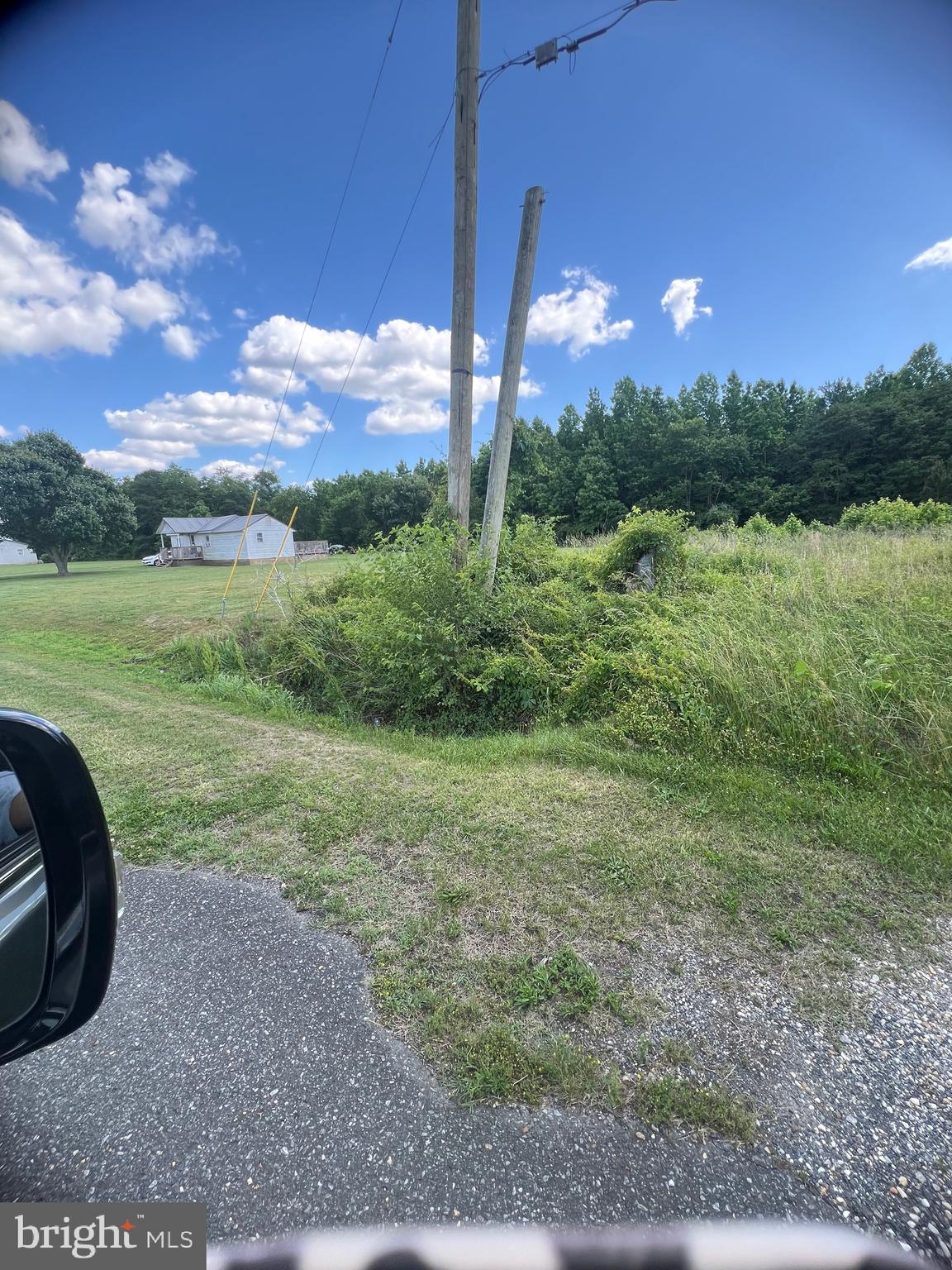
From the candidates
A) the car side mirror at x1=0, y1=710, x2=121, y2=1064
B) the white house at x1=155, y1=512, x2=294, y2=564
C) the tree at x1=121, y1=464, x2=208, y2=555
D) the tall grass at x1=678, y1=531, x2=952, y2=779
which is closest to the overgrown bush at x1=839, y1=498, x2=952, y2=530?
the tall grass at x1=678, y1=531, x2=952, y2=779

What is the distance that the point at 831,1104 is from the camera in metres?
1.25

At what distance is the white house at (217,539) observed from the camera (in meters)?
35.1

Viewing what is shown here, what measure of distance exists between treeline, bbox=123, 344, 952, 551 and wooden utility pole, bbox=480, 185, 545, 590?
68.2 ft

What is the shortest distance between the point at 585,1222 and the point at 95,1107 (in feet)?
4.17

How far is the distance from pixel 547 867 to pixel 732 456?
3772 centimetres

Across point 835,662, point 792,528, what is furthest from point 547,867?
point 792,528

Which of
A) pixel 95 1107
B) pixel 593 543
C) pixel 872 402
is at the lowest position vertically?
pixel 95 1107

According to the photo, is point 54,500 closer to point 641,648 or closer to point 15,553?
point 15,553

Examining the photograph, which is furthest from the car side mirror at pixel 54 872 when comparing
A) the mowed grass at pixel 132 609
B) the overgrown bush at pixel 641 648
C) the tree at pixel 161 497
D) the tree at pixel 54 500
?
the tree at pixel 161 497

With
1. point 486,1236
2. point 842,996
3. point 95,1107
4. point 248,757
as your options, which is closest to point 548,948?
point 486,1236

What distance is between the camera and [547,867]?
2.29 metres

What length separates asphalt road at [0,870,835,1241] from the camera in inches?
42.1

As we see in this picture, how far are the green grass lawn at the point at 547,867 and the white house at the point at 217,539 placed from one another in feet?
113

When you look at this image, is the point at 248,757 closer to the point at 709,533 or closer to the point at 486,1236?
the point at 486,1236
